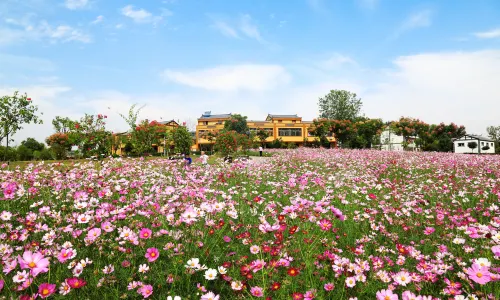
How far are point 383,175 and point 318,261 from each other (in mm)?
7036

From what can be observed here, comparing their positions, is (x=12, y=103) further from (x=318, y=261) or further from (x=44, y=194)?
(x=318, y=261)

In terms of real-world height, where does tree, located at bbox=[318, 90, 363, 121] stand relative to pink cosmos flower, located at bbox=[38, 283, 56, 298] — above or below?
→ above

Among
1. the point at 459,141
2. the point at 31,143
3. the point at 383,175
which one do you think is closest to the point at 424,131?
the point at 459,141

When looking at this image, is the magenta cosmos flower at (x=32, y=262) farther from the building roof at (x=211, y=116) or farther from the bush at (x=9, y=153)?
the building roof at (x=211, y=116)

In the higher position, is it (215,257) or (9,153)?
(9,153)

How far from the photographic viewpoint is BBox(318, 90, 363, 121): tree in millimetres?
59719

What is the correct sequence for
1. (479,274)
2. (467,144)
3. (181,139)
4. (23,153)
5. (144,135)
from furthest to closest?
(467,144) → (23,153) → (181,139) → (144,135) → (479,274)

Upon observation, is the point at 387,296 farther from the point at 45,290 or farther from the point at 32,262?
the point at 32,262

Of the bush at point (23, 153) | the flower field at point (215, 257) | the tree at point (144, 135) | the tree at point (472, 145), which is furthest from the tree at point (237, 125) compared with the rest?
the flower field at point (215, 257)

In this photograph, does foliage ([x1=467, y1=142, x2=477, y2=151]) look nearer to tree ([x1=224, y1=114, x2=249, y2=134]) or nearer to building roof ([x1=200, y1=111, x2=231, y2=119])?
tree ([x1=224, y1=114, x2=249, y2=134])

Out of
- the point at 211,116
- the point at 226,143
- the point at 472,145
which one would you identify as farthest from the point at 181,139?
the point at 211,116

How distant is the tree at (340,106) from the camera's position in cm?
5972

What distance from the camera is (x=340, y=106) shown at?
60.2 metres

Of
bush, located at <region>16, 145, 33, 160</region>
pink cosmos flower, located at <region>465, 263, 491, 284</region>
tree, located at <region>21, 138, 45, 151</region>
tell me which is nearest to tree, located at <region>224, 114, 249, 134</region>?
tree, located at <region>21, 138, 45, 151</region>
